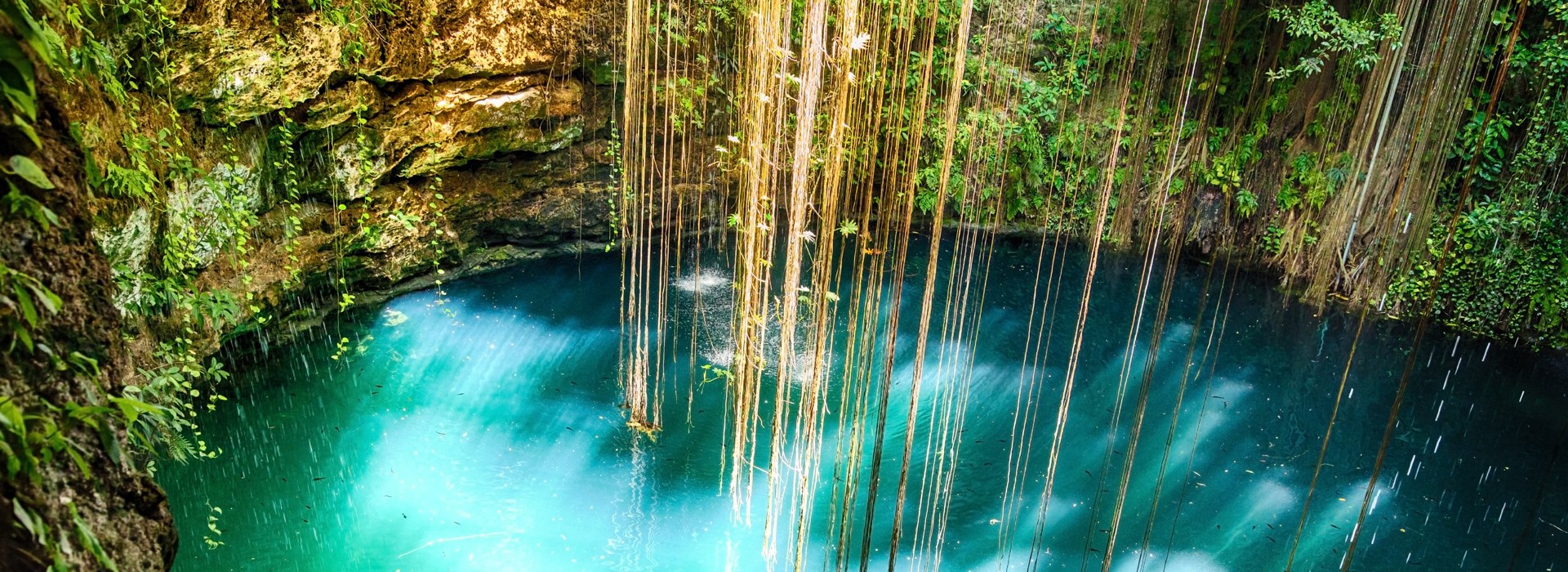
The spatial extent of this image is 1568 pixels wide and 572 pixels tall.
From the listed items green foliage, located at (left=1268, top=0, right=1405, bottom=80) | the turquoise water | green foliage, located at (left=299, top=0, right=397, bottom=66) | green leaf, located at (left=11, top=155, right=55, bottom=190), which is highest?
green foliage, located at (left=1268, top=0, right=1405, bottom=80)

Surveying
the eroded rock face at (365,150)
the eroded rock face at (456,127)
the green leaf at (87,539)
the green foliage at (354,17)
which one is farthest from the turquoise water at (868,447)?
the green leaf at (87,539)

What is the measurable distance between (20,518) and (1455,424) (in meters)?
5.51

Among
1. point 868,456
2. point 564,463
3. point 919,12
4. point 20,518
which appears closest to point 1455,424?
point 868,456

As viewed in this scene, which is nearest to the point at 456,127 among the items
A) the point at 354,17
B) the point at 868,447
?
the point at 354,17

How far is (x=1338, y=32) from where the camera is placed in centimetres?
466

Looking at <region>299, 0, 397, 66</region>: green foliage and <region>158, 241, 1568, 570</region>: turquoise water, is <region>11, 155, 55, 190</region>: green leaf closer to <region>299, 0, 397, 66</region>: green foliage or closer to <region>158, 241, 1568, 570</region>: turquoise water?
<region>158, 241, 1568, 570</region>: turquoise water

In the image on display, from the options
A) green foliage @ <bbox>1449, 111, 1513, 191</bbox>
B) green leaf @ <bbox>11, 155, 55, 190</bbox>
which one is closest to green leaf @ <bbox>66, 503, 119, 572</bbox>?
green leaf @ <bbox>11, 155, 55, 190</bbox>

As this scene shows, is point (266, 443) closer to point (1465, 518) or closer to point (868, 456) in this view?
point (868, 456)

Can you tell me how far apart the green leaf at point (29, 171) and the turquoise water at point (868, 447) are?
224 cm

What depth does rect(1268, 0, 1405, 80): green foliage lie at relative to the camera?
4496mm

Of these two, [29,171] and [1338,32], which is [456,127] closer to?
[29,171]

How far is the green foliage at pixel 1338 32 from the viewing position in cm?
450

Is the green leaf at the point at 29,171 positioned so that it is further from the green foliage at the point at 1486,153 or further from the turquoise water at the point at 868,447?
the green foliage at the point at 1486,153

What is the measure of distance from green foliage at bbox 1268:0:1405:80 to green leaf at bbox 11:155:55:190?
4.94 meters
